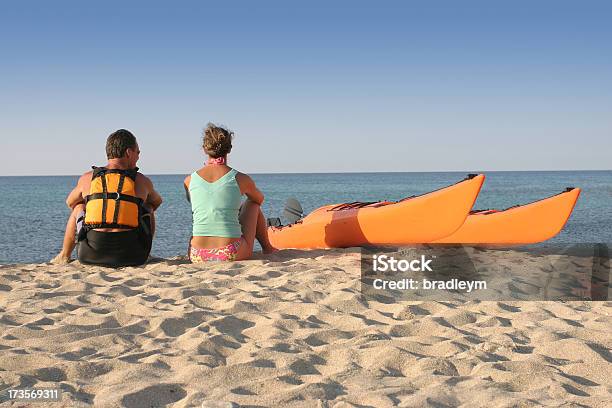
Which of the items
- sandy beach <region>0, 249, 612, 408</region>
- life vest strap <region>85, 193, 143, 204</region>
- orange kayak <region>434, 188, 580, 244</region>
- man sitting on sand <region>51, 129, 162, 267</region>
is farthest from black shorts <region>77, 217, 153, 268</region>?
orange kayak <region>434, 188, 580, 244</region>

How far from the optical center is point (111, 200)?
5211 millimetres

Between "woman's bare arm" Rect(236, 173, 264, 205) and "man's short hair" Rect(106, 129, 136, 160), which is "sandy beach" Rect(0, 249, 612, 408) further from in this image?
"man's short hair" Rect(106, 129, 136, 160)

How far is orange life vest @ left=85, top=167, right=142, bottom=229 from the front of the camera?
5.22m

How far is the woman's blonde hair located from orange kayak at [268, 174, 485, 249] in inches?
72.5

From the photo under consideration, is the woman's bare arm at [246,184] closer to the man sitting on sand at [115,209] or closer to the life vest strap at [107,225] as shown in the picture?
the man sitting on sand at [115,209]

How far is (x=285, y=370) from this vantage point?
2.79 m

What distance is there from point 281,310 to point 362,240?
2.95 m

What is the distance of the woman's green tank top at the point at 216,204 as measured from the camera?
5.39m

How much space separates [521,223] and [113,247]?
4.40 meters

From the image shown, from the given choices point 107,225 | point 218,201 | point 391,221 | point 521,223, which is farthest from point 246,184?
point 521,223

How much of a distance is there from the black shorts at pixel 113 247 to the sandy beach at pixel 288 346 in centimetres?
65

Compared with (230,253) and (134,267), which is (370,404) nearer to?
(230,253)

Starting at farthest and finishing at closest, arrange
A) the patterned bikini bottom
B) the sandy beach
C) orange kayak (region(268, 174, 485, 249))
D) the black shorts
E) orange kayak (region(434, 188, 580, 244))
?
orange kayak (region(434, 188, 580, 244)) < orange kayak (region(268, 174, 485, 249)) < the patterned bikini bottom < the black shorts < the sandy beach

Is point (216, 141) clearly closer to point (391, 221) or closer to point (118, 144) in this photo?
Result: point (118, 144)
